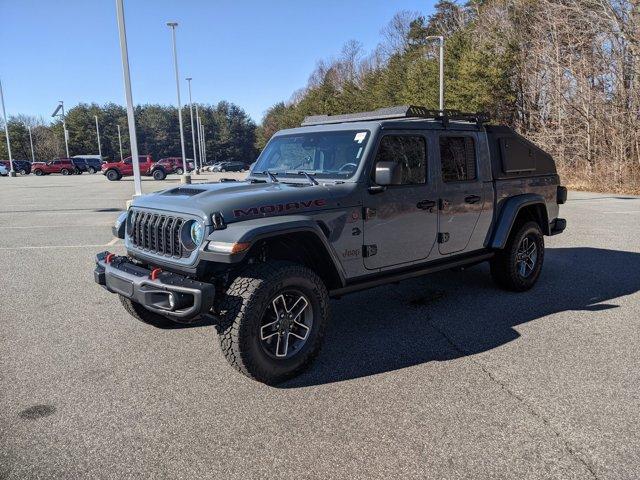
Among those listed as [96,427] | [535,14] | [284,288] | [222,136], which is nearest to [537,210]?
[284,288]

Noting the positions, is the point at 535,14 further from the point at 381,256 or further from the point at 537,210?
the point at 381,256

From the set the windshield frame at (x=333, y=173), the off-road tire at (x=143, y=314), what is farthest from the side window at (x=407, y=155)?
the off-road tire at (x=143, y=314)

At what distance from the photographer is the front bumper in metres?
3.30

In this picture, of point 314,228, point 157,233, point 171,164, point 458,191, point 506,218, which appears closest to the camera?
point 314,228

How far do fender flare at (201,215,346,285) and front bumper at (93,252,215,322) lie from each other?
0.76 feet

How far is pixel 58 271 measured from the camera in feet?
23.6

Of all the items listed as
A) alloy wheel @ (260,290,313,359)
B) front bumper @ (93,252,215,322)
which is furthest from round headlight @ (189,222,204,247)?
alloy wheel @ (260,290,313,359)

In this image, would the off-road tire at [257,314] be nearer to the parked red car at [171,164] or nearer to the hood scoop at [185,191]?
the hood scoop at [185,191]

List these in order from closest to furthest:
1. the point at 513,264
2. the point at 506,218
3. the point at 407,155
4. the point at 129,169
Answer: the point at 407,155, the point at 506,218, the point at 513,264, the point at 129,169

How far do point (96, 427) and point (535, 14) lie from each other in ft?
90.4

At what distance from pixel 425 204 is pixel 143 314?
2.83 meters

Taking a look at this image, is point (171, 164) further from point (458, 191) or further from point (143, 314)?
point (458, 191)

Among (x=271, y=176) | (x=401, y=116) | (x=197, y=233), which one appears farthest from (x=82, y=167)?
(x=197, y=233)

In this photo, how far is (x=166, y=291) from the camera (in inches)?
134
